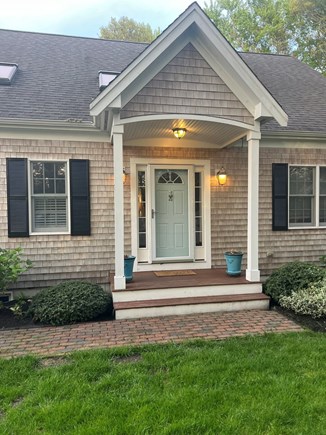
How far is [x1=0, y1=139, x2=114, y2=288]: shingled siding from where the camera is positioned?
18.4 ft

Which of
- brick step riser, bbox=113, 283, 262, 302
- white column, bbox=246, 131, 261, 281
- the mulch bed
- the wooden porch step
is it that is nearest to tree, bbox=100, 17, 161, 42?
white column, bbox=246, 131, 261, 281

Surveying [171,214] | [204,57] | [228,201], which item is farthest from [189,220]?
[204,57]

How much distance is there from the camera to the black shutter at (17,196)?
5.56 m

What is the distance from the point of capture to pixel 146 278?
219 inches

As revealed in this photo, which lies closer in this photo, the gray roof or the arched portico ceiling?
the arched portico ceiling

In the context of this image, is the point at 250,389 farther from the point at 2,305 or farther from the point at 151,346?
the point at 2,305

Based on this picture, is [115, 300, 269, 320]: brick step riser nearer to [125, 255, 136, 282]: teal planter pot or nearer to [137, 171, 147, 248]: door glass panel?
[125, 255, 136, 282]: teal planter pot

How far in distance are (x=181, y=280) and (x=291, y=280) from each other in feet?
5.88

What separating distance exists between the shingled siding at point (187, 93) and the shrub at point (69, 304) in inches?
106

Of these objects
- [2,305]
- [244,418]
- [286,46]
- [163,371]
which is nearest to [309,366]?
[244,418]

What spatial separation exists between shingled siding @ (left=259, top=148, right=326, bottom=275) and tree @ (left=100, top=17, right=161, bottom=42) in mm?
19974

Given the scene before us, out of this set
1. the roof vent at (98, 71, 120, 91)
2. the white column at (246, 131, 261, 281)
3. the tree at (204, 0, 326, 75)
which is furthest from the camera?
the tree at (204, 0, 326, 75)

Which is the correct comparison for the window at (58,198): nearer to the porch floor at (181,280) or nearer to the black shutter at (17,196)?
the black shutter at (17,196)

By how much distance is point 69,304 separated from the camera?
4.58m
